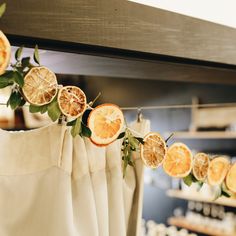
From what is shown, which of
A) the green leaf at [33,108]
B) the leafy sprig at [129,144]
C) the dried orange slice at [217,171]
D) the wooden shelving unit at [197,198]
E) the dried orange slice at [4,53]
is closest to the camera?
the dried orange slice at [4,53]

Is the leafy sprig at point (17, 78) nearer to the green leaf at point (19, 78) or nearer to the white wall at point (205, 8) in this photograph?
the green leaf at point (19, 78)

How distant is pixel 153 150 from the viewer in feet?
2.93

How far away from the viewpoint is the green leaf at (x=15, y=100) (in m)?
0.66

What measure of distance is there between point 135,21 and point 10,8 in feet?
1.05

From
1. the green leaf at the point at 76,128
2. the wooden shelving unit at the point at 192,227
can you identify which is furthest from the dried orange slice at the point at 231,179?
the wooden shelving unit at the point at 192,227

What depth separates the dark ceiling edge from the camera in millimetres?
675

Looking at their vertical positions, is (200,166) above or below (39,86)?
below

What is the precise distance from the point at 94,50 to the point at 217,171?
61 centimetres

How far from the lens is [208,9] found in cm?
116

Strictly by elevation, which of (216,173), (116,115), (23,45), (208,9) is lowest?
(216,173)

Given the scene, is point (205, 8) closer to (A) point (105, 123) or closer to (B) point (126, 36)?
(B) point (126, 36)

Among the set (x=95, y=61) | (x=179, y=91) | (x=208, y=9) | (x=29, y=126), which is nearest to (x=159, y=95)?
(x=179, y=91)

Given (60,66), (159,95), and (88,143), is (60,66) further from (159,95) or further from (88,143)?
(159,95)

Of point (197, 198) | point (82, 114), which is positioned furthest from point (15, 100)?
point (197, 198)
